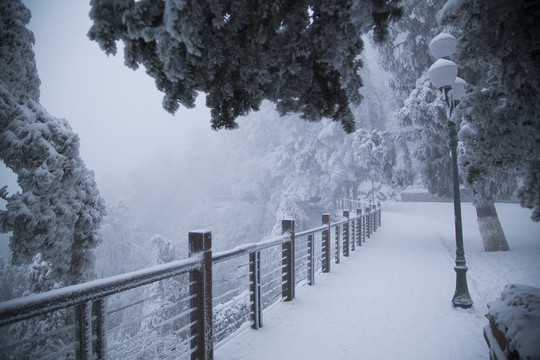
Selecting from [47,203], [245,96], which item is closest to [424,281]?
[245,96]

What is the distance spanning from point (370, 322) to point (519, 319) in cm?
265

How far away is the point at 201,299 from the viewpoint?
10.6ft

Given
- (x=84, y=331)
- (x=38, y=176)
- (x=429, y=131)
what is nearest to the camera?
(x=84, y=331)

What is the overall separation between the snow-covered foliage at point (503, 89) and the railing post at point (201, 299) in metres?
2.95

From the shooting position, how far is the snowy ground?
12.4ft

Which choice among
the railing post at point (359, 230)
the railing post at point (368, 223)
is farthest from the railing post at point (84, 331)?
the railing post at point (368, 223)

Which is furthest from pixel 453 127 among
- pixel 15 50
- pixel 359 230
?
pixel 15 50

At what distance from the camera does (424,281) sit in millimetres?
6910

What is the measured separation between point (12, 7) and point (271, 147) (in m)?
32.3

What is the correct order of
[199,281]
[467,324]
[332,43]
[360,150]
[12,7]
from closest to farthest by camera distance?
1. [332,43]
2. [199,281]
3. [467,324]
4. [12,7]
5. [360,150]

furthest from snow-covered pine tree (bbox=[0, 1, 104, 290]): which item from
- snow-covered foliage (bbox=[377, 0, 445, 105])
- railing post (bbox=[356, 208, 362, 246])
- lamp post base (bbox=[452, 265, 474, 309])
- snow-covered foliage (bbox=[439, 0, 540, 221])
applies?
snow-covered foliage (bbox=[377, 0, 445, 105])

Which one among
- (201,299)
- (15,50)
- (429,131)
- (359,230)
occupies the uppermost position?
(15,50)

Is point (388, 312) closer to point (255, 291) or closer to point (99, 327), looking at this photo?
point (255, 291)

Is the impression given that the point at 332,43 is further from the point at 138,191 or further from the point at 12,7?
the point at 138,191
